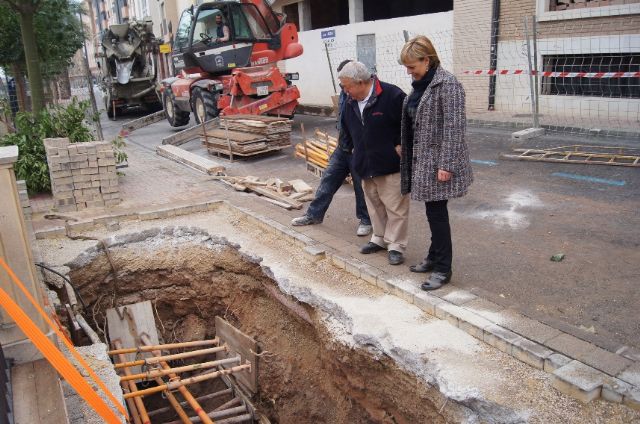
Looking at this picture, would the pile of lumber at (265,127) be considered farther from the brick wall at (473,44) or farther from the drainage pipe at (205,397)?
the drainage pipe at (205,397)

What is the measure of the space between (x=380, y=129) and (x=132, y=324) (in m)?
3.57

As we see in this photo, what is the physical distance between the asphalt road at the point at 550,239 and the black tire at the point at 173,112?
626 centimetres

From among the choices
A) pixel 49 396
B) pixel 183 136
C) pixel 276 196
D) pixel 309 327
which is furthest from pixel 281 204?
pixel 183 136

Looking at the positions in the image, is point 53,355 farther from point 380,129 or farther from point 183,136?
point 183,136

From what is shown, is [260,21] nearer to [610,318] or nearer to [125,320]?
[125,320]

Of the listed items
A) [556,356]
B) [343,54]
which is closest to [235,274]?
[556,356]

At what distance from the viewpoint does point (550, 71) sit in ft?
38.1

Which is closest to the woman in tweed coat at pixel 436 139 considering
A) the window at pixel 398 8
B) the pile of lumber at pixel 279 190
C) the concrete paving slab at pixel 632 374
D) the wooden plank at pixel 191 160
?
the concrete paving slab at pixel 632 374

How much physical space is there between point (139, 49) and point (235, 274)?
15.2 meters

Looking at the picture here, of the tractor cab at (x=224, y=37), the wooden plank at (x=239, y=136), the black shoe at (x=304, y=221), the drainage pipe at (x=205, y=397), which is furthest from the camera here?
the tractor cab at (x=224, y=37)

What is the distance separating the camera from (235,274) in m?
5.96

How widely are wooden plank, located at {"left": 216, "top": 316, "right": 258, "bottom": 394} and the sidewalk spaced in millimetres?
1095

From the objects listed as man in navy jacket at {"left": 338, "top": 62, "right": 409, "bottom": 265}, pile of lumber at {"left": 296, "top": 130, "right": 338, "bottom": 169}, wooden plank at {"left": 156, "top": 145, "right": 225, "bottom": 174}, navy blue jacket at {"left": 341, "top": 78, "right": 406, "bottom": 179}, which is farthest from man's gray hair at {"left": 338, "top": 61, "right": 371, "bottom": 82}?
wooden plank at {"left": 156, "top": 145, "right": 225, "bottom": 174}

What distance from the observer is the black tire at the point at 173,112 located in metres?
14.0
